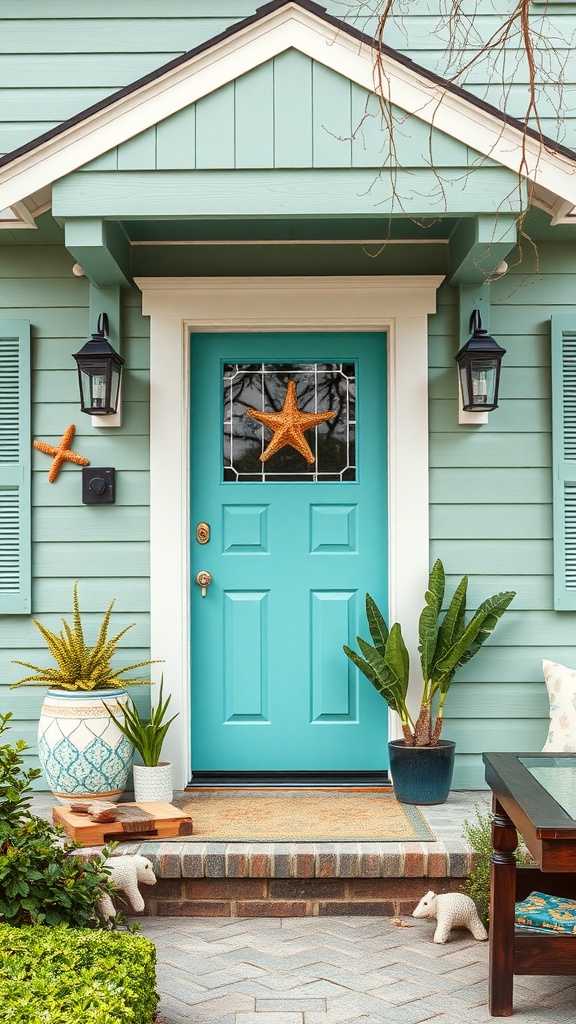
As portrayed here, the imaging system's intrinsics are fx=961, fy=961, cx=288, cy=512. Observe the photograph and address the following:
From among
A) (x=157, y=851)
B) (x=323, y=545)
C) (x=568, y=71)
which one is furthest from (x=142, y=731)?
(x=568, y=71)

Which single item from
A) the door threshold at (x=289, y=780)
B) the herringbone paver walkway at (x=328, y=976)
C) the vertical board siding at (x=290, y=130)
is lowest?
the herringbone paver walkway at (x=328, y=976)

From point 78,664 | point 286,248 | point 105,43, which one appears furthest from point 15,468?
point 105,43

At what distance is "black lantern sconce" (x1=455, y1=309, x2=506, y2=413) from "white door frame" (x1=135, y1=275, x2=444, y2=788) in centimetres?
23

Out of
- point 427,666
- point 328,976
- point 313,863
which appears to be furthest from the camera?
point 427,666

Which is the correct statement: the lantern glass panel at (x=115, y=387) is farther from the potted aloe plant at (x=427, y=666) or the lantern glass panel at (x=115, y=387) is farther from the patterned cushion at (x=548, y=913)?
the patterned cushion at (x=548, y=913)

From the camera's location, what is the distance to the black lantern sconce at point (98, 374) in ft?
12.7

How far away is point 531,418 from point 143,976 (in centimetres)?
283

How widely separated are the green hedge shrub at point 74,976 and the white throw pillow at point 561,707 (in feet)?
6.86

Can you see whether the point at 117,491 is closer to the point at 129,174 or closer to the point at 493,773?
the point at 129,174

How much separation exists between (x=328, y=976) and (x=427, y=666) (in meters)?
1.37

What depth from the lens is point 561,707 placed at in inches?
156

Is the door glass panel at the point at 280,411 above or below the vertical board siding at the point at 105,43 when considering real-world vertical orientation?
below

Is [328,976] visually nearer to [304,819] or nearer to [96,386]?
[304,819]

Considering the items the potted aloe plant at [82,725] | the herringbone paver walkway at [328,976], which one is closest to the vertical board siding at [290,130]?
the potted aloe plant at [82,725]
